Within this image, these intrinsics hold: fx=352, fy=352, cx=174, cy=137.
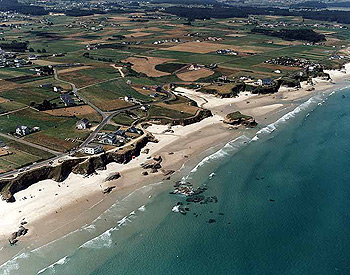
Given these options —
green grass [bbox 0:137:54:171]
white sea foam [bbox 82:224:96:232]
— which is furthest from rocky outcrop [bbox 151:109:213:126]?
white sea foam [bbox 82:224:96:232]

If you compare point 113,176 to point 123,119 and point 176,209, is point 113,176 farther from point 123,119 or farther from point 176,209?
point 123,119

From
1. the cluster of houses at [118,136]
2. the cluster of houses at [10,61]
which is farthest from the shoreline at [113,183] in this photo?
the cluster of houses at [10,61]

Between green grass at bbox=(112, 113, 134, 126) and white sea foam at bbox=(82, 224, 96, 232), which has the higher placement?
green grass at bbox=(112, 113, 134, 126)

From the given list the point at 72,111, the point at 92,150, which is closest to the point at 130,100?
the point at 72,111

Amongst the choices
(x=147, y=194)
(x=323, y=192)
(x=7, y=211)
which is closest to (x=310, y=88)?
(x=323, y=192)

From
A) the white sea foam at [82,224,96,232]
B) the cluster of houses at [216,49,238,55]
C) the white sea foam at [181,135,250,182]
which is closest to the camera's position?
the white sea foam at [82,224,96,232]

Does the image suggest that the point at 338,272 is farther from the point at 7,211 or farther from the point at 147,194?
the point at 7,211

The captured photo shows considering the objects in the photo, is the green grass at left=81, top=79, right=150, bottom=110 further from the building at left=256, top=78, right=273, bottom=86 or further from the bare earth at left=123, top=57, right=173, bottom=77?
the building at left=256, top=78, right=273, bottom=86
